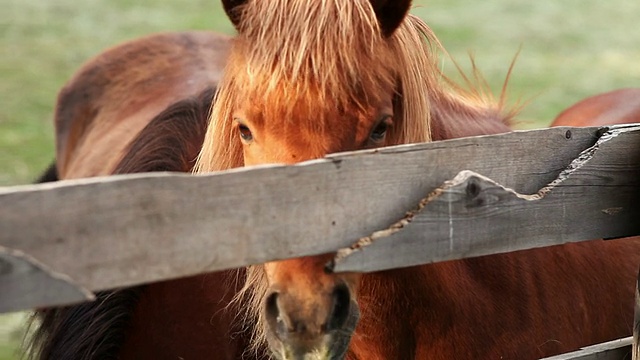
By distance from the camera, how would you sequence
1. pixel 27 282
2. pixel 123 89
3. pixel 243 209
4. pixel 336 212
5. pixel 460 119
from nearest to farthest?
1. pixel 27 282
2. pixel 243 209
3. pixel 336 212
4. pixel 460 119
5. pixel 123 89

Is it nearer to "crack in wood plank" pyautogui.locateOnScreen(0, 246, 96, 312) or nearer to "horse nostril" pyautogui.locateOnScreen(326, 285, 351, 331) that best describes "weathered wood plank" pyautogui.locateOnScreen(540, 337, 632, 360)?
"horse nostril" pyautogui.locateOnScreen(326, 285, 351, 331)

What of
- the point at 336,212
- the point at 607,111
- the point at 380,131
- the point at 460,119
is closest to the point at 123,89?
the point at 460,119

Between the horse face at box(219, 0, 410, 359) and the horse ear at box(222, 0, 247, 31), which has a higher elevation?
the horse ear at box(222, 0, 247, 31)

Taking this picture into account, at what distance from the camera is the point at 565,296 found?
10.6 feet

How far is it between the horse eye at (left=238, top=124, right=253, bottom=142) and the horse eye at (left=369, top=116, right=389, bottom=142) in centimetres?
36

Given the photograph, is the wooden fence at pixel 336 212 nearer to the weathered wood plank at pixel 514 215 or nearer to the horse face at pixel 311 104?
the weathered wood plank at pixel 514 215

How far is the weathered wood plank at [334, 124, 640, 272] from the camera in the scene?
2.20 meters

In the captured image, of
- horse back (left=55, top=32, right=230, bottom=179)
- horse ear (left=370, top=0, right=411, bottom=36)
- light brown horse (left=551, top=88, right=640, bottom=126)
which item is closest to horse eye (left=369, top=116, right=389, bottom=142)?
horse ear (left=370, top=0, right=411, bottom=36)

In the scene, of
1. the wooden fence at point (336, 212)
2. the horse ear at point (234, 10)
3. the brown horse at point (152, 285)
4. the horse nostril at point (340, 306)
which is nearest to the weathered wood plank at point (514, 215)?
the wooden fence at point (336, 212)

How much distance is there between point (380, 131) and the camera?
260 cm

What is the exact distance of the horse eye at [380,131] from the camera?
8.43ft

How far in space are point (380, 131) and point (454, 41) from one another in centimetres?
1320

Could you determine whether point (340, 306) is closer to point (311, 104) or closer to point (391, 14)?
point (311, 104)

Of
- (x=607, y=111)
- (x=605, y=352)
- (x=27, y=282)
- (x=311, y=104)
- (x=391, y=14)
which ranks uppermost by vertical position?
(x=391, y=14)
